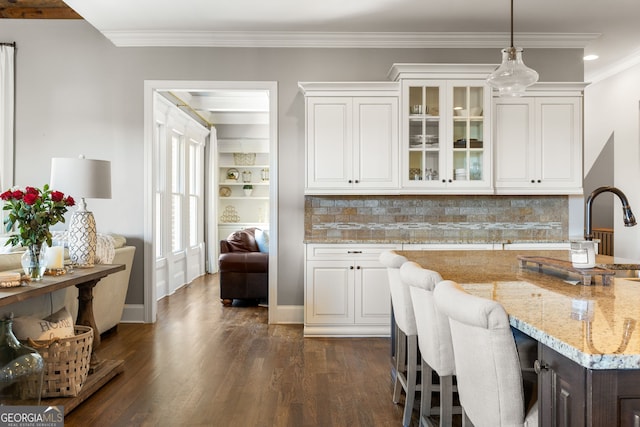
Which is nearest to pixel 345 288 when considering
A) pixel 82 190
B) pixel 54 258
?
pixel 82 190


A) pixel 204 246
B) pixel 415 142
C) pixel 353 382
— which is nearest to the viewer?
pixel 353 382

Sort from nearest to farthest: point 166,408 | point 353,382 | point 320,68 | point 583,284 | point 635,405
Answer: point 635,405, point 583,284, point 166,408, point 353,382, point 320,68

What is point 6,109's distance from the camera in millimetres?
4797

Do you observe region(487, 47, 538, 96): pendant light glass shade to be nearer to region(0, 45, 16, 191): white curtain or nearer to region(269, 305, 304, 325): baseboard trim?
region(269, 305, 304, 325): baseboard trim

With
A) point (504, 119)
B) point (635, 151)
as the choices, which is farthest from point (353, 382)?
point (635, 151)

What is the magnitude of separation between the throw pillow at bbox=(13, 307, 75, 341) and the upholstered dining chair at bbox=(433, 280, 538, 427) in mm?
2285

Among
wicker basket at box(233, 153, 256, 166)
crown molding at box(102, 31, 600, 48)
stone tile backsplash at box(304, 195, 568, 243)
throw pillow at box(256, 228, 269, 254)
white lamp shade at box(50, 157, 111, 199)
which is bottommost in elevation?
throw pillow at box(256, 228, 269, 254)

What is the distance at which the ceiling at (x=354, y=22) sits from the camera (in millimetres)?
4117

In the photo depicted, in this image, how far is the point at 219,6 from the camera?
4.13m

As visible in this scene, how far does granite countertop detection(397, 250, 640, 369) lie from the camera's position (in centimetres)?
107

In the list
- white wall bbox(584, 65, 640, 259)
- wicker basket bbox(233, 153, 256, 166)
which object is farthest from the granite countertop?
wicker basket bbox(233, 153, 256, 166)

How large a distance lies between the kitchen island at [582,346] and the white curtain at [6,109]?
15.4ft

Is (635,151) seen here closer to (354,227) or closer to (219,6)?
(354,227)

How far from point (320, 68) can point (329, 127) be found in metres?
0.73
